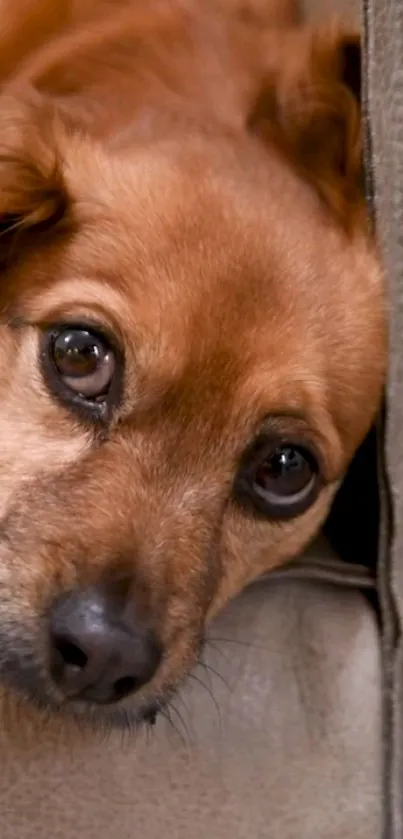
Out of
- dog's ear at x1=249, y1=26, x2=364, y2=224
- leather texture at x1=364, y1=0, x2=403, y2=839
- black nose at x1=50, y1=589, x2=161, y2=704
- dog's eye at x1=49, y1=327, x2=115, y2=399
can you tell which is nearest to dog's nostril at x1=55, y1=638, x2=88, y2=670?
black nose at x1=50, y1=589, x2=161, y2=704

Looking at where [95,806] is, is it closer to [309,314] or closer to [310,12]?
[309,314]

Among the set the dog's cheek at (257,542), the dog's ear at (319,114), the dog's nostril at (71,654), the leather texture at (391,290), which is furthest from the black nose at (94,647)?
the dog's ear at (319,114)

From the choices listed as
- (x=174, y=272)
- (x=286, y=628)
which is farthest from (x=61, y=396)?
(x=286, y=628)

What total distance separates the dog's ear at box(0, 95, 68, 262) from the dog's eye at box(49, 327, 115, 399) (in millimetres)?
123

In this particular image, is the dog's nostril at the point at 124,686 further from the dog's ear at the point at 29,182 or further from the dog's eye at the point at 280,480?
the dog's ear at the point at 29,182

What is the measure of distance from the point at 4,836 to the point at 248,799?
23cm

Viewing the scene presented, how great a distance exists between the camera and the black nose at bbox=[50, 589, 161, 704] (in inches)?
34.7

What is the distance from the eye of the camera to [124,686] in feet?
3.06

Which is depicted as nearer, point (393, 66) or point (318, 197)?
point (393, 66)

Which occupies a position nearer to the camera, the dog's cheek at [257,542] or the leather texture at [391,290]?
the leather texture at [391,290]

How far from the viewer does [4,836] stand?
0.95 meters

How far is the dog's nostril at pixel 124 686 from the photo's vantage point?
92 centimetres

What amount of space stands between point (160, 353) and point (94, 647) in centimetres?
26

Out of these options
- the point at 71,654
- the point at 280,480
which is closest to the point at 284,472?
the point at 280,480
